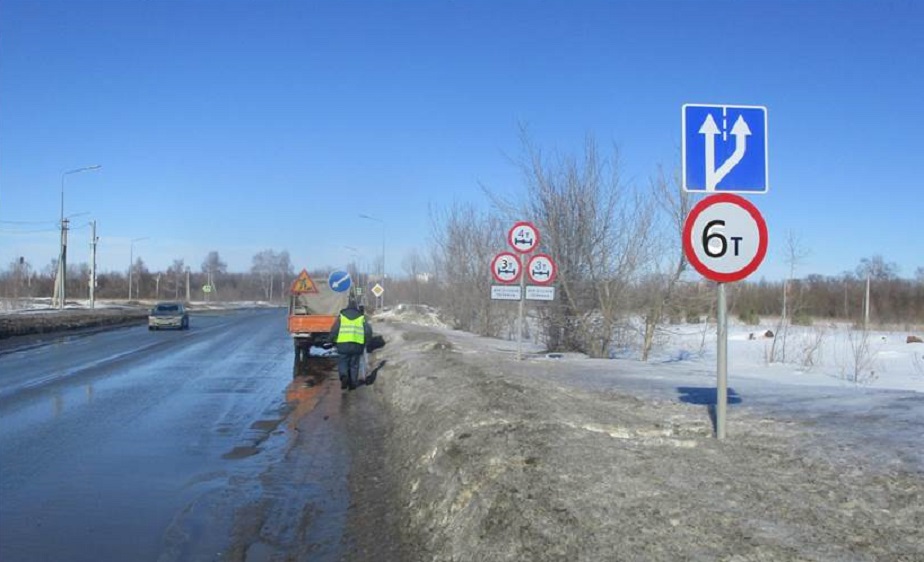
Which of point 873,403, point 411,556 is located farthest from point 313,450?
point 873,403

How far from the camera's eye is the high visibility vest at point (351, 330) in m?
15.8

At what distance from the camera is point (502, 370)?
14.4 meters

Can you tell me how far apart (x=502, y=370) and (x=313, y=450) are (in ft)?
16.4

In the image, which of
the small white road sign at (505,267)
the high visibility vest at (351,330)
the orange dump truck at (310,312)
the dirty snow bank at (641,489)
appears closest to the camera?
the dirty snow bank at (641,489)

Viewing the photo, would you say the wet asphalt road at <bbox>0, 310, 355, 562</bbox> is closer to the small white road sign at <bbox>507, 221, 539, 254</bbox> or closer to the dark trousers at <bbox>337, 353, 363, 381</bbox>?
the dark trousers at <bbox>337, 353, 363, 381</bbox>

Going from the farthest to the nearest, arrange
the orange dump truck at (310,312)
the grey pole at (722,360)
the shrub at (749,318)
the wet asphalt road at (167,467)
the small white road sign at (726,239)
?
1. the shrub at (749,318)
2. the orange dump truck at (310,312)
3. the grey pole at (722,360)
4. the small white road sign at (726,239)
5. the wet asphalt road at (167,467)

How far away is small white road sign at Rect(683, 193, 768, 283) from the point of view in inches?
265

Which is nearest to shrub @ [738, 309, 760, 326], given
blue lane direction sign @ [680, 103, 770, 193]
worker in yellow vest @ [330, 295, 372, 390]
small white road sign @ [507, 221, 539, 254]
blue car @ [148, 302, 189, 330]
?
blue car @ [148, 302, 189, 330]

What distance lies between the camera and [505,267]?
1569 centimetres

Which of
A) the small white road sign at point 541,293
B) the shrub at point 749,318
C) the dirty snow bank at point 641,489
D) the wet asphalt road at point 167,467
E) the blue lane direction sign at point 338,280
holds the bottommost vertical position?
the wet asphalt road at point 167,467

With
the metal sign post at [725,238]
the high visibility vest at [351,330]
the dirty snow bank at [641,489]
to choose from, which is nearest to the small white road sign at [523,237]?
the high visibility vest at [351,330]

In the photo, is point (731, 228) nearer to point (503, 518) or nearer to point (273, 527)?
point (503, 518)

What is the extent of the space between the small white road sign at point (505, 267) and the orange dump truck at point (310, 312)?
9492 mm

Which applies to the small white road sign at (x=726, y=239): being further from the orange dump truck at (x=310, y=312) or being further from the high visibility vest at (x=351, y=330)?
the orange dump truck at (x=310, y=312)
